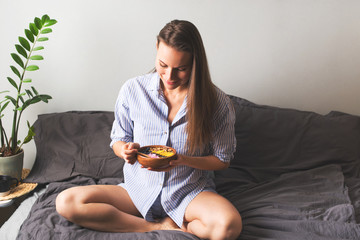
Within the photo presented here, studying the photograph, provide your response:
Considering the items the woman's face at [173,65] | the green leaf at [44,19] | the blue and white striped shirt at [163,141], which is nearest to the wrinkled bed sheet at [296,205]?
the blue and white striped shirt at [163,141]

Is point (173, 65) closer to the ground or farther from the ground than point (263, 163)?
farther from the ground

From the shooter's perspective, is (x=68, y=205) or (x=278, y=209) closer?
(x=68, y=205)

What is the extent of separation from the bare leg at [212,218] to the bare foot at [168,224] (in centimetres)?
4

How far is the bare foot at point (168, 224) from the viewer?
1427mm

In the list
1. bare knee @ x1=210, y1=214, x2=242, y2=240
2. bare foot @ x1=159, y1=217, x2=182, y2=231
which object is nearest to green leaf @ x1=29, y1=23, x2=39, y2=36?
bare foot @ x1=159, y1=217, x2=182, y2=231

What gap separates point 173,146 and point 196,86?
11.0 inches

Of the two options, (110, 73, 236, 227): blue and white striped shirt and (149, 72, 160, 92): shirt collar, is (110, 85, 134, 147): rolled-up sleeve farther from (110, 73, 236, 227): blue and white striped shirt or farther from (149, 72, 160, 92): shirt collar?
(149, 72, 160, 92): shirt collar

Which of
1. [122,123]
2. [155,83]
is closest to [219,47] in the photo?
[155,83]

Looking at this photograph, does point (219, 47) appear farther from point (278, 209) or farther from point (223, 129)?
point (278, 209)


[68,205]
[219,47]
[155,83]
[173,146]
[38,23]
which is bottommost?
[68,205]

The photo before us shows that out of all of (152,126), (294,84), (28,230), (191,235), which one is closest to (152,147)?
(152,126)

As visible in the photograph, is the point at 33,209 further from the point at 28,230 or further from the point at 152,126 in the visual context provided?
the point at 152,126

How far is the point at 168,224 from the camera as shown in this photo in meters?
1.44

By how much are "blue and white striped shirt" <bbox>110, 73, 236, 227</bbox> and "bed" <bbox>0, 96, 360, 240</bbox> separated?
10.6 inches
